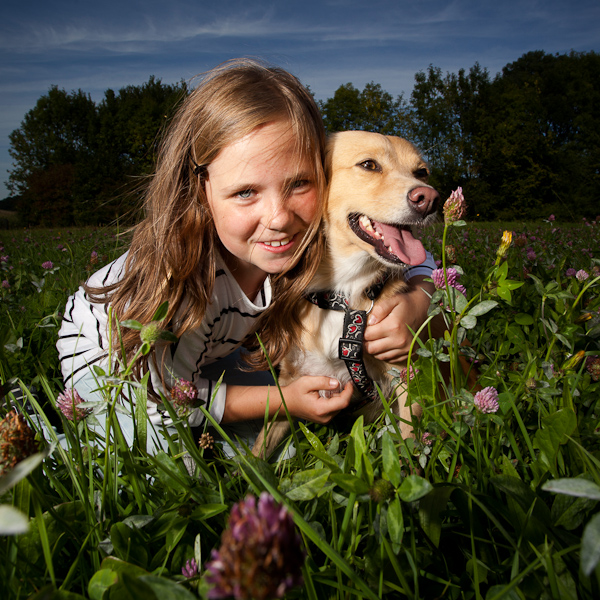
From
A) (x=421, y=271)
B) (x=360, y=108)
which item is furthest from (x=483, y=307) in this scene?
(x=360, y=108)

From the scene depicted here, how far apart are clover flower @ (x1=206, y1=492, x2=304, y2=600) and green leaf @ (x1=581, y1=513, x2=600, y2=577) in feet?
0.79

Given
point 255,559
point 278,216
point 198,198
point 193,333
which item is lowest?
point 193,333

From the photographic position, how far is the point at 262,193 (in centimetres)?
180

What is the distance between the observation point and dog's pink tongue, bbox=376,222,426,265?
6.82ft

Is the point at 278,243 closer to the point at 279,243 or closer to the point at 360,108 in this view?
the point at 279,243

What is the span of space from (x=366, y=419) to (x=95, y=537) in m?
1.77

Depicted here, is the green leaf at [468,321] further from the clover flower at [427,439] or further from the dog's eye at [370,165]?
the dog's eye at [370,165]

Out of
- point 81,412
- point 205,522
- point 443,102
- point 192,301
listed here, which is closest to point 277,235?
point 192,301

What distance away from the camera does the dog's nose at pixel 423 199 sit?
2037 millimetres

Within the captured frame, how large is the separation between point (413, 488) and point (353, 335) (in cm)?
138

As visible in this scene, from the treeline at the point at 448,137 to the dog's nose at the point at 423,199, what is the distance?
81.0ft

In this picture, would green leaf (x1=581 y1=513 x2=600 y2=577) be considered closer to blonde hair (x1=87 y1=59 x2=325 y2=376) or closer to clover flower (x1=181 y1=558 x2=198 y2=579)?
clover flower (x1=181 y1=558 x2=198 y2=579)

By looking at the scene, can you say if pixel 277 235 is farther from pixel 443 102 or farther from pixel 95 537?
pixel 443 102

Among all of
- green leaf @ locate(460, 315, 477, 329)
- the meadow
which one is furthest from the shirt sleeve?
green leaf @ locate(460, 315, 477, 329)
